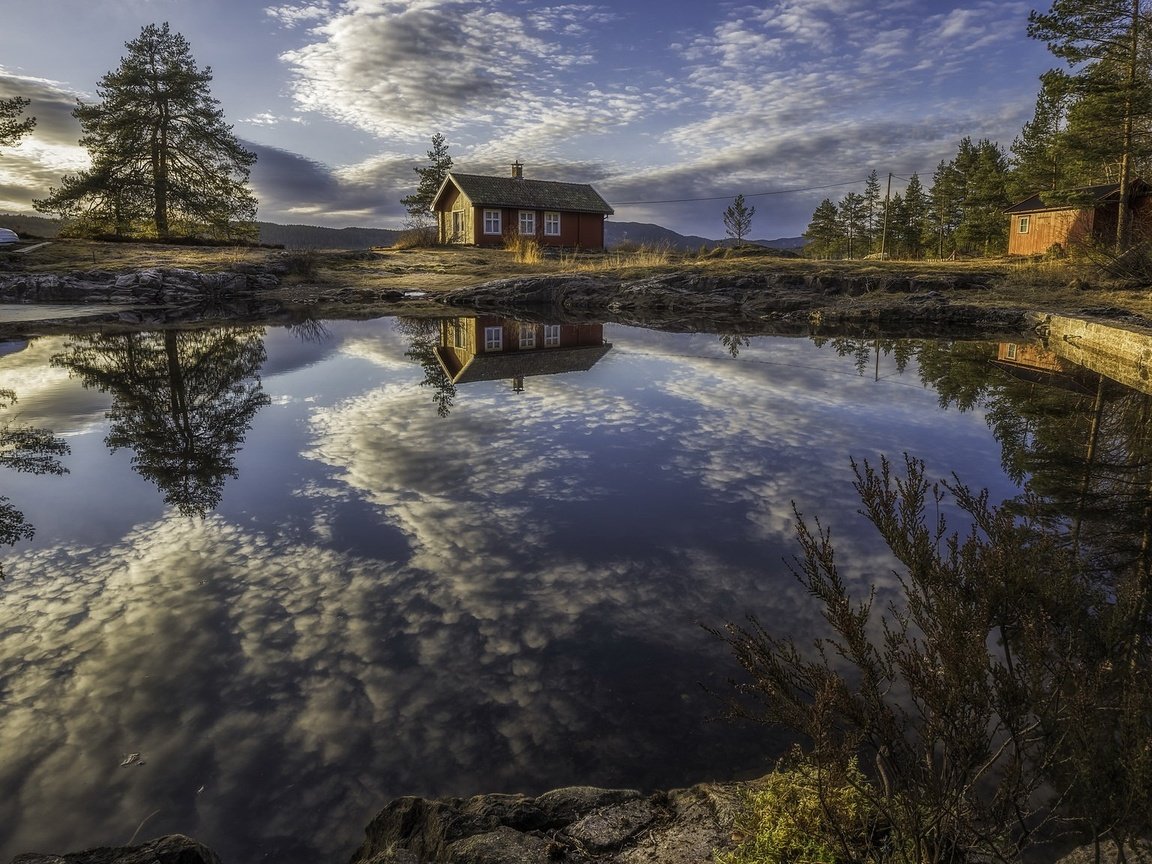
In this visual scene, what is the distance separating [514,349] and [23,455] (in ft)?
33.1

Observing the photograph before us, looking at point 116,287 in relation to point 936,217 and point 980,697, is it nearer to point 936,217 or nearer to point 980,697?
point 980,697

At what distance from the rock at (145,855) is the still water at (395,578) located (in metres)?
0.33

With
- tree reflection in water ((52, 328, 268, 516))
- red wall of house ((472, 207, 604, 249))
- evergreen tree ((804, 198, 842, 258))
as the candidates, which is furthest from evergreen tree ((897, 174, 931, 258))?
tree reflection in water ((52, 328, 268, 516))

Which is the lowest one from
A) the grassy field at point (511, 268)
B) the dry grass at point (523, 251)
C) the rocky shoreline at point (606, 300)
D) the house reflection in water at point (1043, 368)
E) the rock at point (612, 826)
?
the rock at point (612, 826)

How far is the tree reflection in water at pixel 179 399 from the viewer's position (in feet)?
23.8

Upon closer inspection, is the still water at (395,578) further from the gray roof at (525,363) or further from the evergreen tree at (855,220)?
the evergreen tree at (855,220)

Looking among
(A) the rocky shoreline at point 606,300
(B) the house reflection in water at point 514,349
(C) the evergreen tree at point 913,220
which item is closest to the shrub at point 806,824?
(B) the house reflection in water at point 514,349

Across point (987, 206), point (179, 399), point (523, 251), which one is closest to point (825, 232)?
point (987, 206)

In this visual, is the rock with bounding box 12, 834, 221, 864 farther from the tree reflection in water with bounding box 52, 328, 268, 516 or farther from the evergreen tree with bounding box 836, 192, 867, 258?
the evergreen tree with bounding box 836, 192, 867, 258

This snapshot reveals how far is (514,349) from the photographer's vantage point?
16.3 meters

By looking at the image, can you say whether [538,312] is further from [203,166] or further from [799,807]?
[203,166]

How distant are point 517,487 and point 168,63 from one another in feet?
151

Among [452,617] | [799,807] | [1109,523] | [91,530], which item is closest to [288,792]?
[452,617]

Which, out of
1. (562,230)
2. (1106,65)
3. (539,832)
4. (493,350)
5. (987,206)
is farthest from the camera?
(987,206)
